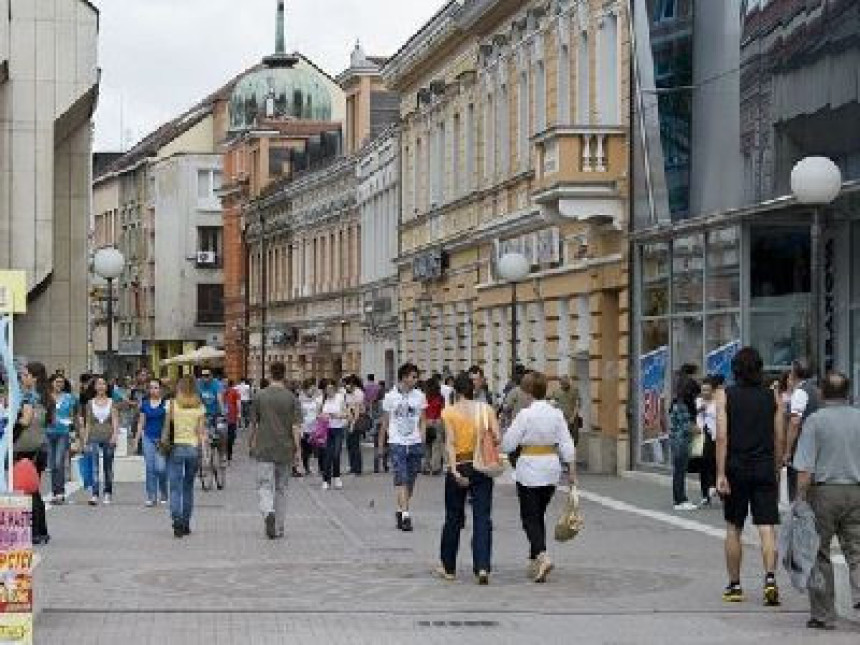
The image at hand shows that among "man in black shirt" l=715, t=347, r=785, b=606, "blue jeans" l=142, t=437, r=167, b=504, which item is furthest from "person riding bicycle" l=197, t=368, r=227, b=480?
"man in black shirt" l=715, t=347, r=785, b=606

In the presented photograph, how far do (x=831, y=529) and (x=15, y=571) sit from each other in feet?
17.0

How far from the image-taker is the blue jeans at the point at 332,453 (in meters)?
37.0

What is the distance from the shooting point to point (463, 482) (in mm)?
19391

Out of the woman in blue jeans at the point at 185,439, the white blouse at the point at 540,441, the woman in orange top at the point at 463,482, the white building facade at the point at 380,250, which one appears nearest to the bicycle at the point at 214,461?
the woman in blue jeans at the point at 185,439

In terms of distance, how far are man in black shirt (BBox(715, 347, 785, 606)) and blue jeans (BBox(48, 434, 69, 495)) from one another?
1538cm

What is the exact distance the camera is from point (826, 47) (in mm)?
28078

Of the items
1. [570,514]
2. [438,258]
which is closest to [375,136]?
[438,258]

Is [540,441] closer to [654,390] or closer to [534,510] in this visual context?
[534,510]

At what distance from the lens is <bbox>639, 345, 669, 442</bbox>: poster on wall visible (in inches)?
1425

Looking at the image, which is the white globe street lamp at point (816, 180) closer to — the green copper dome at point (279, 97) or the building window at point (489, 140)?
the building window at point (489, 140)

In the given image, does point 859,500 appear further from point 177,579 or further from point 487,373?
point 487,373

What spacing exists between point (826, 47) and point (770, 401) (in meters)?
11.9

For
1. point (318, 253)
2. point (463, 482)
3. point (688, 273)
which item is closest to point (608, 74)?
point (688, 273)

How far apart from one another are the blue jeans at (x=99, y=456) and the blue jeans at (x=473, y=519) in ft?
38.4
